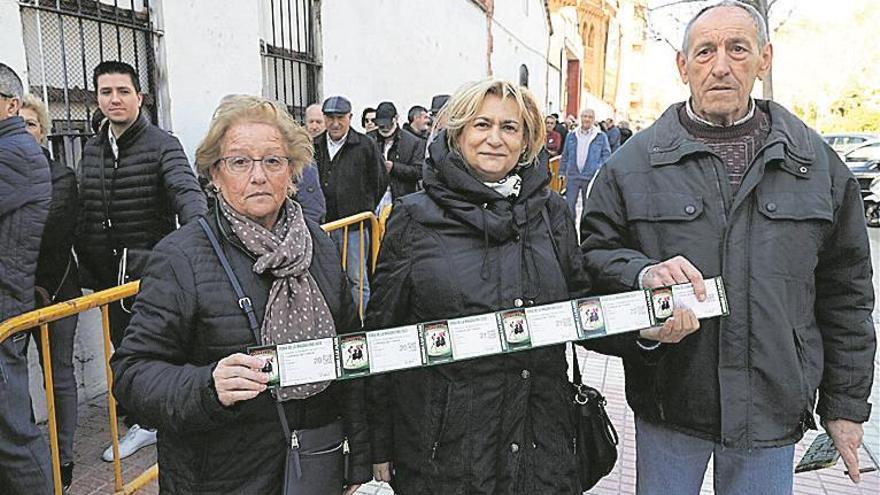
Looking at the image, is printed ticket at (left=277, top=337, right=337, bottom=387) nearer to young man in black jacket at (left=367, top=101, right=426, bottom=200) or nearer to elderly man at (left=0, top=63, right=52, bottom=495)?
elderly man at (left=0, top=63, right=52, bottom=495)

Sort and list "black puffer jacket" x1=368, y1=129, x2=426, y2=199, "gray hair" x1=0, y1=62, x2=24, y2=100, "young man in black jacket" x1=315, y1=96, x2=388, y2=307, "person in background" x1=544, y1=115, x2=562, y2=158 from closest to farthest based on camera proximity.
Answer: "gray hair" x1=0, y1=62, x2=24, y2=100, "young man in black jacket" x1=315, y1=96, x2=388, y2=307, "black puffer jacket" x1=368, y1=129, x2=426, y2=199, "person in background" x1=544, y1=115, x2=562, y2=158

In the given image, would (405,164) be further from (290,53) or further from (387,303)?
(387,303)

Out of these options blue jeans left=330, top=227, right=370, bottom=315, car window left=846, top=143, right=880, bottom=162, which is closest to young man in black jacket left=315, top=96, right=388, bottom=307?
blue jeans left=330, top=227, right=370, bottom=315

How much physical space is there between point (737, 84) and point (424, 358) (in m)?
1.20

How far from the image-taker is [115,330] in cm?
398

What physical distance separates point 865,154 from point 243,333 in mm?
16618

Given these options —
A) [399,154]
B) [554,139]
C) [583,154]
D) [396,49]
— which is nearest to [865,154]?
[554,139]

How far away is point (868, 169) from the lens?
14477 millimetres

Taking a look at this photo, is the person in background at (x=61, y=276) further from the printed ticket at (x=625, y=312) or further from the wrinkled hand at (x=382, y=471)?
the printed ticket at (x=625, y=312)

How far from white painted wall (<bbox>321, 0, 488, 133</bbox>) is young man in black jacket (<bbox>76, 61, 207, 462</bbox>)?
424 centimetres

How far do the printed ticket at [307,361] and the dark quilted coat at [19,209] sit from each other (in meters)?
1.62

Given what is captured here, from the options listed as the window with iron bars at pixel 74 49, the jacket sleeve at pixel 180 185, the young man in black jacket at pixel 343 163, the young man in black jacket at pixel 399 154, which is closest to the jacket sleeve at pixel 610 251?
the jacket sleeve at pixel 180 185

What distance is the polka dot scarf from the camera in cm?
188

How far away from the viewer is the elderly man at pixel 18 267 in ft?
8.99
